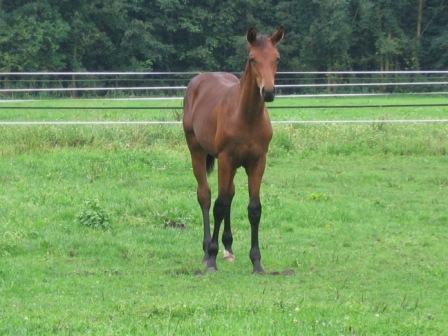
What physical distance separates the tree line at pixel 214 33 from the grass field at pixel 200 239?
93.8ft

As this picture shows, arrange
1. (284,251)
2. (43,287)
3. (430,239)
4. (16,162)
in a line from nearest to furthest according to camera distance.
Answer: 1. (43,287)
2. (284,251)
3. (430,239)
4. (16,162)

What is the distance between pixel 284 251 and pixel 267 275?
106 centimetres

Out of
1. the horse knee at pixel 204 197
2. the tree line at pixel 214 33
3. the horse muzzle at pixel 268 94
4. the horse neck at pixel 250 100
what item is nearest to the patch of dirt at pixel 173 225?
the horse knee at pixel 204 197

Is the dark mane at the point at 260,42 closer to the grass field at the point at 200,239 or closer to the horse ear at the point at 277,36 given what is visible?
the horse ear at the point at 277,36

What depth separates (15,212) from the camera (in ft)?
31.6

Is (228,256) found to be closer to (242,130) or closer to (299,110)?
(242,130)

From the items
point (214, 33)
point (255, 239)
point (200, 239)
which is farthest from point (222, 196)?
point (214, 33)

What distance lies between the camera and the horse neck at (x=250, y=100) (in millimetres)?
7457

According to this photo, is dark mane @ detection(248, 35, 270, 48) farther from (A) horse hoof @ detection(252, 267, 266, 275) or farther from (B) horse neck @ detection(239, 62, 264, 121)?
(A) horse hoof @ detection(252, 267, 266, 275)

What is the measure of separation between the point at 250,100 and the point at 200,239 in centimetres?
212

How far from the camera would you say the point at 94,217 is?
9.25 meters

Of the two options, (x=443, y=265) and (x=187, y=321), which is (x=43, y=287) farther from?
(x=443, y=265)

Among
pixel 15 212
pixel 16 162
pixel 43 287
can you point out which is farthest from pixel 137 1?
pixel 43 287

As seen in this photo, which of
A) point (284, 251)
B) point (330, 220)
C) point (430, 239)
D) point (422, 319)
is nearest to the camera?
point (422, 319)
